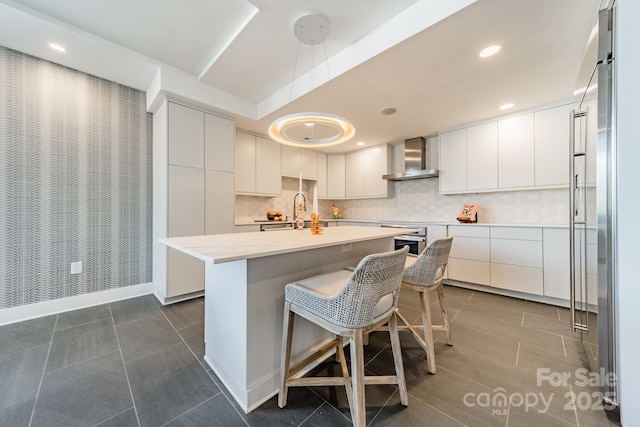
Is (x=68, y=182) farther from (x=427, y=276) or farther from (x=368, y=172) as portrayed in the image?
(x=368, y=172)

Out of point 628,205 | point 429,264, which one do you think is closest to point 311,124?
point 429,264

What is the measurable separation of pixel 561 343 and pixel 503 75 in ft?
7.79

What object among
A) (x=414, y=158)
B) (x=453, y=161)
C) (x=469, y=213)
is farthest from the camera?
(x=414, y=158)

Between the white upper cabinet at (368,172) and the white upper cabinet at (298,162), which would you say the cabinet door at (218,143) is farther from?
the white upper cabinet at (368,172)

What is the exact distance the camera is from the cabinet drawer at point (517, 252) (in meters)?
2.70

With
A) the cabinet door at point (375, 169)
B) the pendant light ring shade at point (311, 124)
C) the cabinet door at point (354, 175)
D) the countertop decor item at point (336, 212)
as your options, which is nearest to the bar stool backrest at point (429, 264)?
the pendant light ring shade at point (311, 124)

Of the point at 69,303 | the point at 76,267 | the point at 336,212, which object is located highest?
the point at 336,212

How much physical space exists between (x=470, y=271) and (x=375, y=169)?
2.33 meters

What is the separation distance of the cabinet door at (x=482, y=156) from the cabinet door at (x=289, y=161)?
2.83m

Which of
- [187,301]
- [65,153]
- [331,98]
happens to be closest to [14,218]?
[65,153]

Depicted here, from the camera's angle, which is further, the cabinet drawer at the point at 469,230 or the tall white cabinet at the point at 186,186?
the cabinet drawer at the point at 469,230

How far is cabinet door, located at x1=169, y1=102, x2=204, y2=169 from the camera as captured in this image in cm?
269

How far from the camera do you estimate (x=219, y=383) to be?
1.44 meters

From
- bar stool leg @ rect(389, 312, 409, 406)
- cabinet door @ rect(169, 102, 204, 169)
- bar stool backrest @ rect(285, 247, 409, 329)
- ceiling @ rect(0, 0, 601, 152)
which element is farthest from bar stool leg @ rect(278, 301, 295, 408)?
cabinet door @ rect(169, 102, 204, 169)
